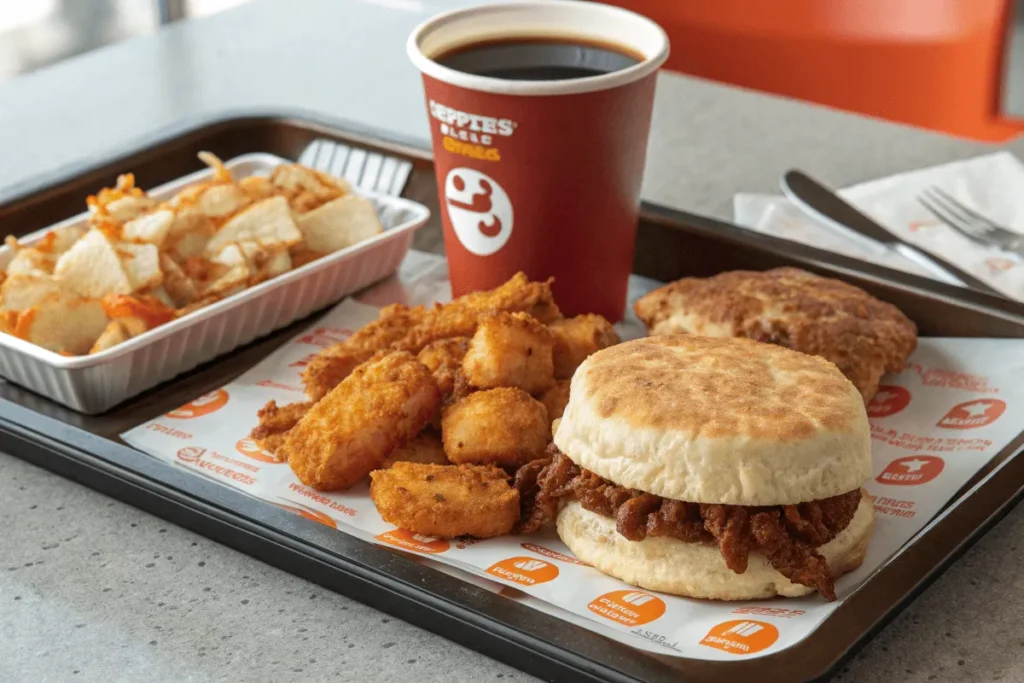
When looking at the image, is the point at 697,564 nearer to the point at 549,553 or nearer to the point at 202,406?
the point at 549,553

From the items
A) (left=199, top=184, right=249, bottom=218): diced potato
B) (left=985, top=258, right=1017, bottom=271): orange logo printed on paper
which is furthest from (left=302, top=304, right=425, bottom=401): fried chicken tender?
(left=985, top=258, right=1017, bottom=271): orange logo printed on paper

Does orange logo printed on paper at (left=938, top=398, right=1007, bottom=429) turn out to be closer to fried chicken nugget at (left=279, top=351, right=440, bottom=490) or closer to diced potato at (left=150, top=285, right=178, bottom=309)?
fried chicken nugget at (left=279, top=351, right=440, bottom=490)

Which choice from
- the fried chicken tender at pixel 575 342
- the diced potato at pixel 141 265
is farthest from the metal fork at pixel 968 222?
the diced potato at pixel 141 265

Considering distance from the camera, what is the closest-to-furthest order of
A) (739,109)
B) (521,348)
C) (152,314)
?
(521,348) < (152,314) < (739,109)

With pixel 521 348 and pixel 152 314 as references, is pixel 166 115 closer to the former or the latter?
pixel 152 314

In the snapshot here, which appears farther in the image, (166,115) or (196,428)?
(166,115)

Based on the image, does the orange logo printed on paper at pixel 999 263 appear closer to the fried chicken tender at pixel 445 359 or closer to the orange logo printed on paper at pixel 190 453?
the fried chicken tender at pixel 445 359

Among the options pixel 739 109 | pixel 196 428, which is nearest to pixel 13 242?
pixel 196 428
